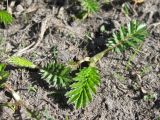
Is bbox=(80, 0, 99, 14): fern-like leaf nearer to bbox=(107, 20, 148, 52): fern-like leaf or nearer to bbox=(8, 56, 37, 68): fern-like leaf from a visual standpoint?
bbox=(107, 20, 148, 52): fern-like leaf

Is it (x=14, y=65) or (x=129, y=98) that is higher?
(x=14, y=65)

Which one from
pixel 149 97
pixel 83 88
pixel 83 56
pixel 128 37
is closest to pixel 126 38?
pixel 128 37

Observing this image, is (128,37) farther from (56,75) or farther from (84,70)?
(56,75)

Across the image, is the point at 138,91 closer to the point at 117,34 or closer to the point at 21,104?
the point at 117,34

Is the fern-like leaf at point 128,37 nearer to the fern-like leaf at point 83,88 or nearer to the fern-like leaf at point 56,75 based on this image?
the fern-like leaf at point 83,88

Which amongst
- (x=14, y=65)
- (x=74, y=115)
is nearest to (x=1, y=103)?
(x=14, y=65)

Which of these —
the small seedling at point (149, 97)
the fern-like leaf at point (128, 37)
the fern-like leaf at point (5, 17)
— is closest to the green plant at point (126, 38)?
the fern-like leaf at point (128, 37)

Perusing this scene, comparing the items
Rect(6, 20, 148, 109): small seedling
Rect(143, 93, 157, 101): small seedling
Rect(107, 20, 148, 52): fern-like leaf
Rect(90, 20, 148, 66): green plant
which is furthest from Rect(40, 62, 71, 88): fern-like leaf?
Rect(143, 93, 157, 101): small seedling
